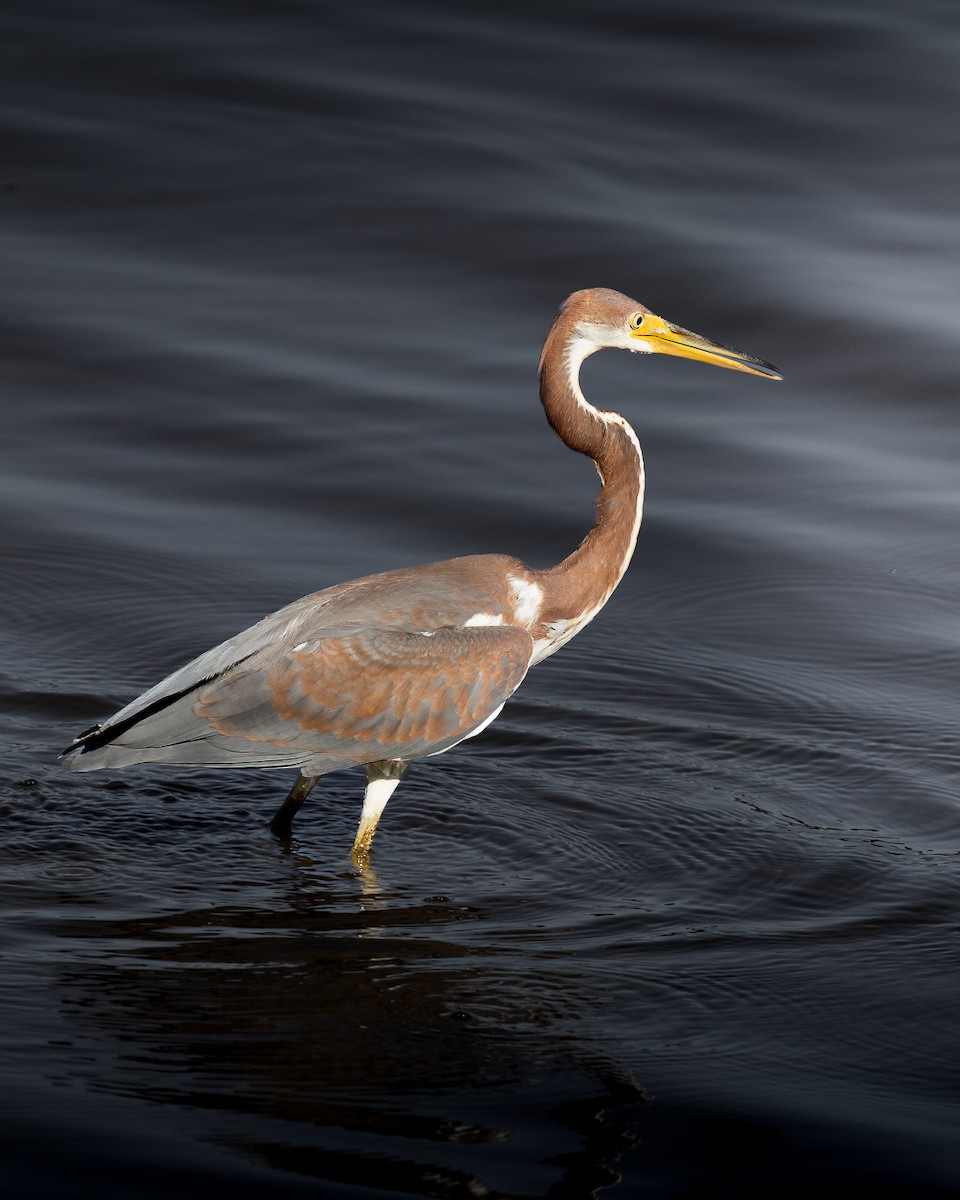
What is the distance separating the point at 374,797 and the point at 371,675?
16.4 inches

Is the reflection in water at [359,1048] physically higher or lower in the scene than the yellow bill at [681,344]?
lower

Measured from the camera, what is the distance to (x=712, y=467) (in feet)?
33.3

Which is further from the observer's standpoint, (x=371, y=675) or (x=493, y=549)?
(x=493, y=549)

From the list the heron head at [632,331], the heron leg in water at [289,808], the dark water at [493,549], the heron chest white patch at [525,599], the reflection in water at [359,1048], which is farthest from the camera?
the heron head at [632,331]

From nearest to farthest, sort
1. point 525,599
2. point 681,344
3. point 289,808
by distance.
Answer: point 289,808 < point 525,599 < point 681,344

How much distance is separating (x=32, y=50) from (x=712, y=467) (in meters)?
8.80

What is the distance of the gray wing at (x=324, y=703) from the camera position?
599 cm

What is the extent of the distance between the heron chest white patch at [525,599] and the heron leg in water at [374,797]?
0.66 metres

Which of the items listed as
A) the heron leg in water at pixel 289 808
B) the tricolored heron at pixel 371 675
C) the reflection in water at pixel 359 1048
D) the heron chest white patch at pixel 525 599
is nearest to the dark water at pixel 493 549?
the reflection in water at pixel 359 1048

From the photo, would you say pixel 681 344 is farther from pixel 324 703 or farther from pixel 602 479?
pixel 324 703

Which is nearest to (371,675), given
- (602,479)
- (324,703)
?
(324,703)

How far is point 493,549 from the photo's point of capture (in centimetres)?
904

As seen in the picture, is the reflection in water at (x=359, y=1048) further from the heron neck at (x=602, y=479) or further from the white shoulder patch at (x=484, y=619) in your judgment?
the heron neck at (x=602, y=479)

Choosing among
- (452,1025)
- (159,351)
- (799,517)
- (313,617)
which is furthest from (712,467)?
(452,1025)
